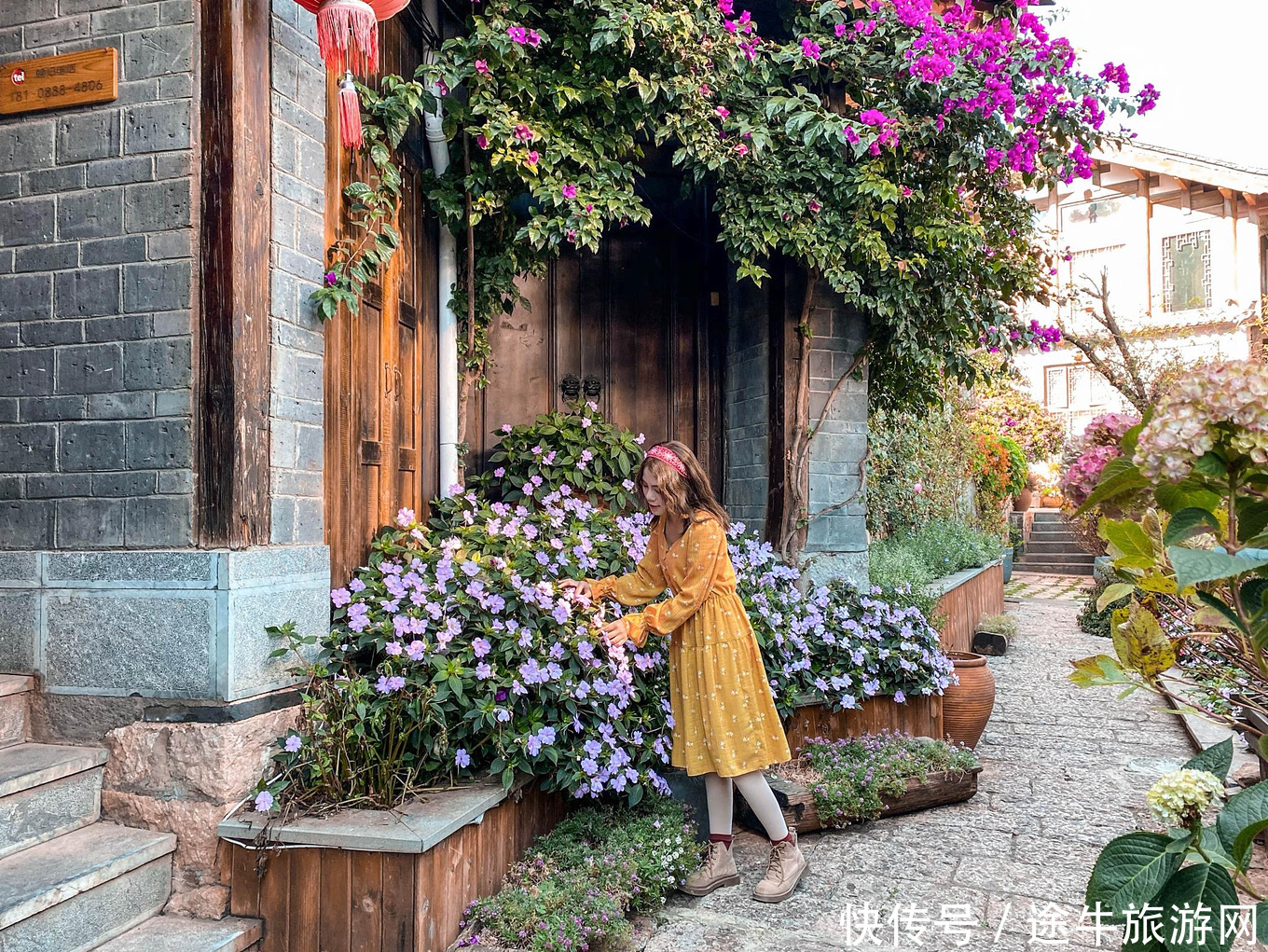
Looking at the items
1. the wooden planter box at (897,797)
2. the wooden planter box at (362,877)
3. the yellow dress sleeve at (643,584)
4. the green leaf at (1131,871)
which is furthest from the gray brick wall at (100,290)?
the green leaf at (1131,871)

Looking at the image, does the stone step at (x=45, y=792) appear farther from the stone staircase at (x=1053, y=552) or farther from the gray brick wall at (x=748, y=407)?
the stone staircase at (x=1053, y=552)

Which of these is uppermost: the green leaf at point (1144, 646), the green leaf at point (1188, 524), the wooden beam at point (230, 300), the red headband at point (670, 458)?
the wooden beam at point (230, 300)

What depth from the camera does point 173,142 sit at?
2836 millimetres

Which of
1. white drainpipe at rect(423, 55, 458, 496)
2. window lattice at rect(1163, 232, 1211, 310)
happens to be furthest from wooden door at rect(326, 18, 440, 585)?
window lattice at rect(1163, 232, 1211, 310)

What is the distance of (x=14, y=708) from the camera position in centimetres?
285

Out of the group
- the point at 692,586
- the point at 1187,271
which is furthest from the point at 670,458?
the point at 1187,271

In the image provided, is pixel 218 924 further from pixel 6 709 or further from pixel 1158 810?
pixel 1158 810

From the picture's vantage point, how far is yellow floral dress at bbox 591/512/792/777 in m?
3.11

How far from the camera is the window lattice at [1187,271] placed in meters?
16.5

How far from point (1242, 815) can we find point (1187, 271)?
1907 cm

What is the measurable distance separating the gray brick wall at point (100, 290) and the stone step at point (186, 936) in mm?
1097

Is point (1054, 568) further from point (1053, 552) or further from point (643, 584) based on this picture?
point (643, 584)

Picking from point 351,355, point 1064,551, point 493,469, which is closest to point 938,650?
point 493,469

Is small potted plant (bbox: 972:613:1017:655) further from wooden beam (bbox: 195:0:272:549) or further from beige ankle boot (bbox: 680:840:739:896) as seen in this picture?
wooden beam (bbox: 195:0:272:549)
